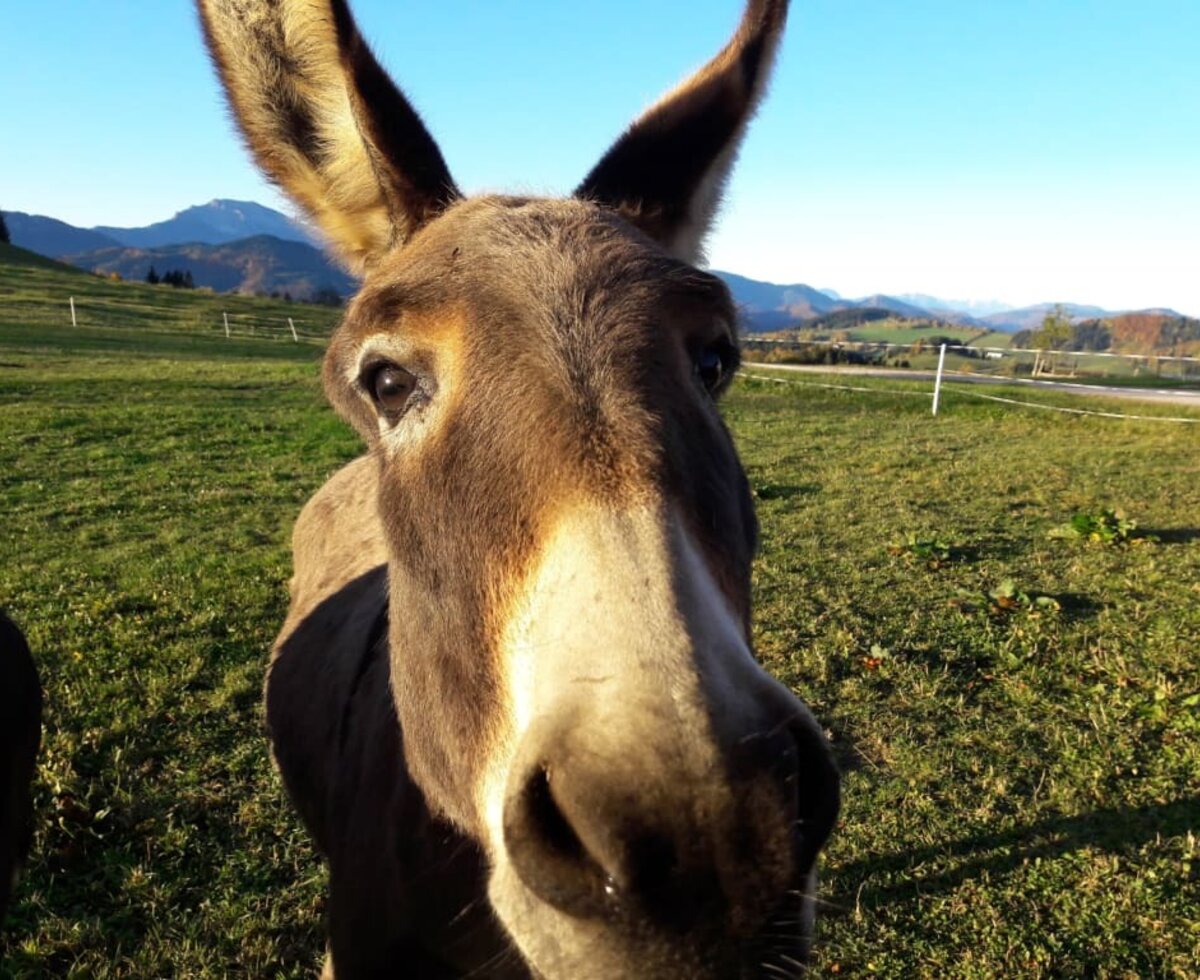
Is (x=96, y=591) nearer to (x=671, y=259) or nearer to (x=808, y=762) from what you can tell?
(x=671, y=259)

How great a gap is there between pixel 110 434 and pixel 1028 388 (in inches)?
1121

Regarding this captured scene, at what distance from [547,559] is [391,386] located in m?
0.85

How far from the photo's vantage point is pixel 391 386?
2.12 m

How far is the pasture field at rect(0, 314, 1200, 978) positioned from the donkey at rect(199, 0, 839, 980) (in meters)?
0.66

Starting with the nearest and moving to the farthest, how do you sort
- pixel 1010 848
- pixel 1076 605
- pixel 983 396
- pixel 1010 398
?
pixel 1010 848, pixel 1076 605, pixel 983 396, pixel 1010 398

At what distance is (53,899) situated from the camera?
392cm

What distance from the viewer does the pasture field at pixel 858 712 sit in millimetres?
3883

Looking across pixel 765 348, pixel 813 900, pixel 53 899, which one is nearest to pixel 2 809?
pixel 53 899

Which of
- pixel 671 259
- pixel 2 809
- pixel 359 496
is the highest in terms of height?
pixel 671 259

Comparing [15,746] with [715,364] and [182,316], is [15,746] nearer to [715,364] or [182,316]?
[715,364]

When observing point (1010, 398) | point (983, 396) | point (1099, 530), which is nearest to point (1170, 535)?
point (1099, 530)

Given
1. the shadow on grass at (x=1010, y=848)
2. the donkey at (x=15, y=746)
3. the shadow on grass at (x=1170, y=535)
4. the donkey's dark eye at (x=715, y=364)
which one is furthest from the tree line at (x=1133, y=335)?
the donkey at (x=15, y=746)

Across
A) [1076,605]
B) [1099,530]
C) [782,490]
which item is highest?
[1099,530]

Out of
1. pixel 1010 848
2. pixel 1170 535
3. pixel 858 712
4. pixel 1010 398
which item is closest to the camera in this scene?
pixel 1010 848
